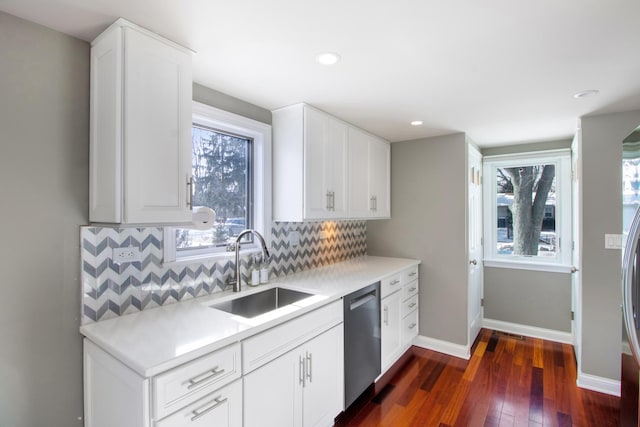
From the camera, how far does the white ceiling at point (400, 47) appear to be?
4.15 feet

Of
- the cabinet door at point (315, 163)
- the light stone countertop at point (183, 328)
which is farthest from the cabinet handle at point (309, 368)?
the cabinet door at point (315, 163)

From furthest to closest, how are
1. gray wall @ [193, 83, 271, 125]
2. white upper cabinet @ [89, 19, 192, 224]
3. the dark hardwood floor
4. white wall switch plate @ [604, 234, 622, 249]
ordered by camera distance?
1. white wall switch plate @ [604, 234, 622, 249]
2. the dark hardwood floor
3. gray wall @ [193, 83, 271, 125]
4. white upper cabinet @ [89, 19, 192, 224]

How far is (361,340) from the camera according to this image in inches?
91.2

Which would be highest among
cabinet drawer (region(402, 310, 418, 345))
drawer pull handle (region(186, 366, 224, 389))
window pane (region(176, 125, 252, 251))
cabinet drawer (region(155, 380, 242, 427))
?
window pane (region(176, 125, 252, 251))

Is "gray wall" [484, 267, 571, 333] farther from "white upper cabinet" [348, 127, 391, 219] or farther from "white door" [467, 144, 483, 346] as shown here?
"white upper cabinet" [348, 127, 391, 219]

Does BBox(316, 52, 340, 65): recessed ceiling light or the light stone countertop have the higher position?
BBox(316, 52, 340, 65): recessed ceiling light

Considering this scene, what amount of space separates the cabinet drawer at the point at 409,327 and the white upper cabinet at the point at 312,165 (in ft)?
3.89

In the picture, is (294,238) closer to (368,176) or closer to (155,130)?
(368,176)

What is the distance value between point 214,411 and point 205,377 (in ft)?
0.53

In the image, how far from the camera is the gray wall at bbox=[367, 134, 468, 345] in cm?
315

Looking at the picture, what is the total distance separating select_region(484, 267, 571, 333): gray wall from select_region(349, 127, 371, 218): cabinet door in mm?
2005

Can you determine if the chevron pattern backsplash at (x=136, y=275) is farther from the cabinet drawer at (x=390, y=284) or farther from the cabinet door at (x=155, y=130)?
the cabinet drawer at (x=390, y=284)

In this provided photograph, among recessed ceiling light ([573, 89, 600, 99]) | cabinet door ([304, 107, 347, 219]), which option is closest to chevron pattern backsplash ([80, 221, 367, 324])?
cabinet door ([304, 107, 347, 219])

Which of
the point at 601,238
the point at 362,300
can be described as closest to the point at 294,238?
the point at 362,300
